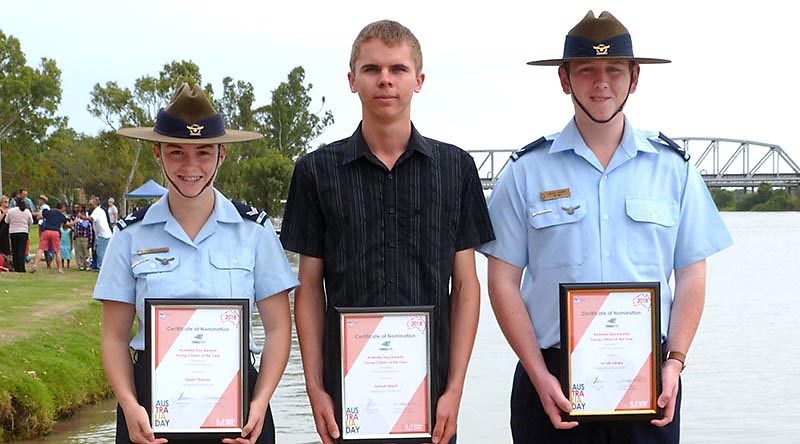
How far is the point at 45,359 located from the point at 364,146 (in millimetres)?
7968

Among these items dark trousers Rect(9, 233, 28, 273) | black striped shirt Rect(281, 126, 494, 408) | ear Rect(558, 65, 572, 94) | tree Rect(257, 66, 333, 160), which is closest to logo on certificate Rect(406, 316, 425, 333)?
black striped shirt Rect(281, 126, 494, 408)

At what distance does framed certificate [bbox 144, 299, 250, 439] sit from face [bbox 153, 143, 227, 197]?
1.47 ft

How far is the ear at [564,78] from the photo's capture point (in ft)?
14.3

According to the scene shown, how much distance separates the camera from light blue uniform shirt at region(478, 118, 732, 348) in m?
4.25

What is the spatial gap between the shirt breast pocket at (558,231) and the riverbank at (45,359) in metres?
6.58

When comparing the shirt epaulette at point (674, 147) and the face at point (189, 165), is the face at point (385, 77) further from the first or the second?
the shirt epaulette at point (674, 147)

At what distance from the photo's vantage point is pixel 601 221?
14.0ft

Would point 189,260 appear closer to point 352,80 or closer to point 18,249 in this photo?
point 352,80

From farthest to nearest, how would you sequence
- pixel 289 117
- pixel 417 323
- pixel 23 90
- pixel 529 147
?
1. pixel 289 117
2. pixel 23 90
3. pixel 529 147
4. pixel 417 323

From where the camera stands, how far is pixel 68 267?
25.1 metres

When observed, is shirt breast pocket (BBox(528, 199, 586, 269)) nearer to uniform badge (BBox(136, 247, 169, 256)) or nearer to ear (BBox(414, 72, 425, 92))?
ear (BBox(414, 72, 425, 92))

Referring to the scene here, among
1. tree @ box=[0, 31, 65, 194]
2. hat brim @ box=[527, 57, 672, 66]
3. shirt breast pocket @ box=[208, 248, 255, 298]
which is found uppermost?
tree @ box=[0, 31, 65, 194]

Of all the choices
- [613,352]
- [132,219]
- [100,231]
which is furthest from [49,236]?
[613,352]

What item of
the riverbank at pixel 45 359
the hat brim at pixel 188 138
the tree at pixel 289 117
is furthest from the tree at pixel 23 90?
the hat brim at pixel 188 138
